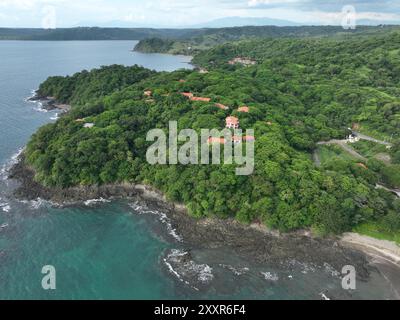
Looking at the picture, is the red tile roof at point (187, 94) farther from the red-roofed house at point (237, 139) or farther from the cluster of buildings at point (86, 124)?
the red-roofed house at point (237, 139)

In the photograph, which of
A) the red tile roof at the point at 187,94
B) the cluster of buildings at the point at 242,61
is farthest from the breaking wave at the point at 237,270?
the cluster of buildings at the point at 242,61

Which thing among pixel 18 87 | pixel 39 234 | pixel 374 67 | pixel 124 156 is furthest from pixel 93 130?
pixel 374 67

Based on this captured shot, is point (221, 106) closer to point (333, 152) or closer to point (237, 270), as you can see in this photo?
point (333, 152)

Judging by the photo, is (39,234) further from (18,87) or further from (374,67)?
(374,67)

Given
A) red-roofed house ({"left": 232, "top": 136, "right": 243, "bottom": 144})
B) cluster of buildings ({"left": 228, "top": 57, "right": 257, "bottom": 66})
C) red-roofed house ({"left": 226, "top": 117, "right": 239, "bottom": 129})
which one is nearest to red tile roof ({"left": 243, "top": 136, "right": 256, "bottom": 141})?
red-roofed house ({"left": 232, "top": 136, "right": 243, "bottom": 144})

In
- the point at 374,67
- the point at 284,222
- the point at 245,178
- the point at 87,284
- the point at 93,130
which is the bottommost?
the point at 87,284
